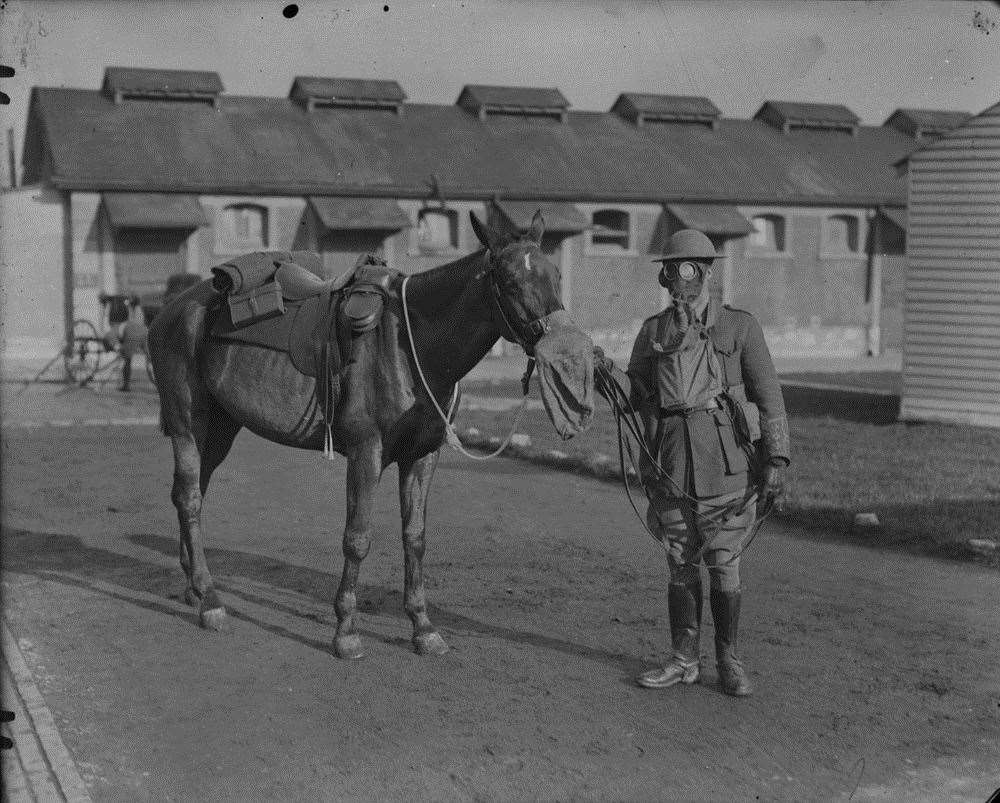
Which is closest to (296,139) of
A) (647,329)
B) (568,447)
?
(568,447)

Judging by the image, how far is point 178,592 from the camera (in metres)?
7.75

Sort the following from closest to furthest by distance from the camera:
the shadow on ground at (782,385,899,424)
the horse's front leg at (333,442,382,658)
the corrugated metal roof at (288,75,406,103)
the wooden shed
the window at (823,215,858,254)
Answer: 1. the horse's front leg at (333,442,382,658)
2. the wooden shed
3. the shadow on ground at (782,385,899,424)
4. the corrugated metal roof at (288,75,406,103)
5. the window at (823,215,858,254)

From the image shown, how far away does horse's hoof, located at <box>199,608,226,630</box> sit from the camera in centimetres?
688

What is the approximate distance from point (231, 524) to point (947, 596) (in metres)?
5.65

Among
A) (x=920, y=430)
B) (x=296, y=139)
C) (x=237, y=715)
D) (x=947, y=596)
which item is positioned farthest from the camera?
(x=296, y=139)

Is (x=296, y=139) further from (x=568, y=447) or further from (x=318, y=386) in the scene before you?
(x=318, y=386)

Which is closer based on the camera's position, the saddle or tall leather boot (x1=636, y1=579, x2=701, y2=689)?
tall leather boot (x1=636, y1=579, x2=701, y2=689)

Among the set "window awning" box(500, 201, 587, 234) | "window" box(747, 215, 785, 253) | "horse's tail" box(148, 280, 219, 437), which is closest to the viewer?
"horse's tail" box(148, 280, 219, 437)

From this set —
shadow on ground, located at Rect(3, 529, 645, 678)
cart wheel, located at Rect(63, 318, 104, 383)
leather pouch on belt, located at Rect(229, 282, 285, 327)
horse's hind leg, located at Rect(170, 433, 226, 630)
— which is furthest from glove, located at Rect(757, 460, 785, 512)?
cart wheel, located at Rect(63, 318, 104, 383)

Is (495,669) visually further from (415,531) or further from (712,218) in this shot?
(712,218)

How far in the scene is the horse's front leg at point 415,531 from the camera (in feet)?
21.2

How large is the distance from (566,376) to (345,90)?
29240 mm

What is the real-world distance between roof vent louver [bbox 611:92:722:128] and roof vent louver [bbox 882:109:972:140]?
313 inches

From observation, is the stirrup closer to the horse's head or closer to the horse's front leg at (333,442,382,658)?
the horse's head
